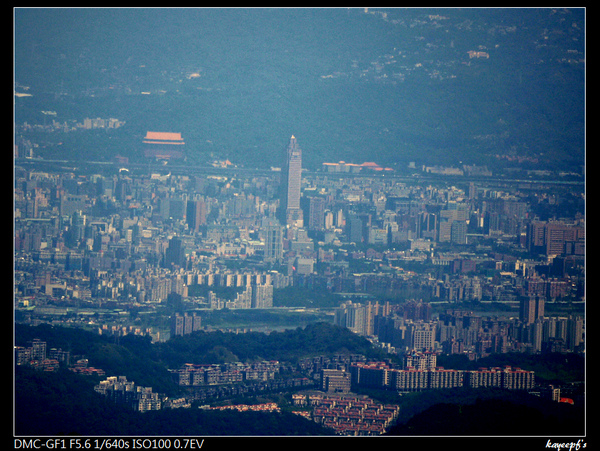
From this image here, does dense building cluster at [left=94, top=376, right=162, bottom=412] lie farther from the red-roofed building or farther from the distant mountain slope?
the distant mountain slope

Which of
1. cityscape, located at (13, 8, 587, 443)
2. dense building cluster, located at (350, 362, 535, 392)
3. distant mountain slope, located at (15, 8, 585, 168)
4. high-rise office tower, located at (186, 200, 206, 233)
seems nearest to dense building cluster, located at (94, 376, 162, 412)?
cityscape, located at (13, 8, 587, 443)

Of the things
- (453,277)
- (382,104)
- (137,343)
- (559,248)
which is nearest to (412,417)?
(137,343)

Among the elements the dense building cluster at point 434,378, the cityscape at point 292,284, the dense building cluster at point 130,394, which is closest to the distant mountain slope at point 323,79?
the cityscape at point 292,284

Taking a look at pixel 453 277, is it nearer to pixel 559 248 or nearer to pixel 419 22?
pixel 559 248

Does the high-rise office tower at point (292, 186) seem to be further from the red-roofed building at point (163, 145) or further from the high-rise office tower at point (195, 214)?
the red-roofed building at point (163, 145)

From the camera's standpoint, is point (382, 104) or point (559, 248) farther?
point (382, 104)
